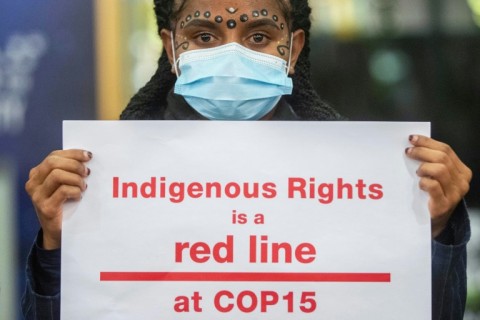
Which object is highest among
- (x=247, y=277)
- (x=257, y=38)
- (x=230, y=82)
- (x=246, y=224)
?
(x=257, y=38)

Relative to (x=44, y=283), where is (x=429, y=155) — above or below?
above

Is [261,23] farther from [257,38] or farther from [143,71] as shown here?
[143,71]

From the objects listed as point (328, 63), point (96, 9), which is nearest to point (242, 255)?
point (328, 63)

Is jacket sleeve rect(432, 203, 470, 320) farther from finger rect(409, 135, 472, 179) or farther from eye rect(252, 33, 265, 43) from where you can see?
eye rect(252, 33, 265, 43)

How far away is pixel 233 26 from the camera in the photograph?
6.66ft

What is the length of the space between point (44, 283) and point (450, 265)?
40.9 inches

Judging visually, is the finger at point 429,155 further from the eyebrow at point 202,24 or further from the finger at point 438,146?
the eyebrow at point 202,24

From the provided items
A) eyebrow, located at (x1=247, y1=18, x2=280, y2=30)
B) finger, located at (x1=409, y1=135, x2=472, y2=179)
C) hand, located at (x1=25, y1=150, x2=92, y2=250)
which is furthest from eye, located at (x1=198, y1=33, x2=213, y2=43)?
finger, located at (x1=409, y1=135, x2=472, y2=179)

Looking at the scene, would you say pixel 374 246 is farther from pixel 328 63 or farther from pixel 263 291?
pixel 328 63

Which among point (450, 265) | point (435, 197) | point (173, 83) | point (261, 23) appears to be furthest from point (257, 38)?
point (450, 265)

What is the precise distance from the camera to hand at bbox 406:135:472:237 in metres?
1.94

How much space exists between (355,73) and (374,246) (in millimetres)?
474

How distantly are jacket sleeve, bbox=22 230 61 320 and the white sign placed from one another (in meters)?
0.09

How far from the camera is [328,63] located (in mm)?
2133
